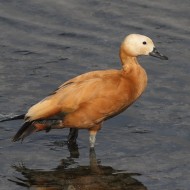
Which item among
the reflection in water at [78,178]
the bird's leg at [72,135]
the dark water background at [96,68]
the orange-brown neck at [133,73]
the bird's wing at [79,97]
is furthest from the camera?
the bird's leg at [72,135]

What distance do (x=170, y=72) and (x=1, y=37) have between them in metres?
2.67

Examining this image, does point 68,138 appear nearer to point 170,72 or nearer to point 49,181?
point 49,181

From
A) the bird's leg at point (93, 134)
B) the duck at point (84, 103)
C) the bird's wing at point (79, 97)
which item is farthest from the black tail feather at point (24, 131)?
the bird's leg at point (93, 134)

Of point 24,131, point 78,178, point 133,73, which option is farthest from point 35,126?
point 133,73

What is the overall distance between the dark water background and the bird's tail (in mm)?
199

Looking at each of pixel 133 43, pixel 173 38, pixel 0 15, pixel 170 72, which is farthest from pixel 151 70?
pixel 0 15

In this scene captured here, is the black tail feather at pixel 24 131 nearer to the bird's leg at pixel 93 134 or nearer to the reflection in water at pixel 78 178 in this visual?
the reflection in water at pixel 78 178

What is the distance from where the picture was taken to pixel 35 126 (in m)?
8.83

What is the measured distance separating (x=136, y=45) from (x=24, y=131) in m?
1.53

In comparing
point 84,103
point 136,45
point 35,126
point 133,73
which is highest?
point 136,45

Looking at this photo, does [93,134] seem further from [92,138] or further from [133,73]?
[133,73]

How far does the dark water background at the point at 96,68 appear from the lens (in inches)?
330

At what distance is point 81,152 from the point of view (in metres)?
9.03

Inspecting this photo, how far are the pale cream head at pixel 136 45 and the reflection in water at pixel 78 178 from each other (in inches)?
50.2
